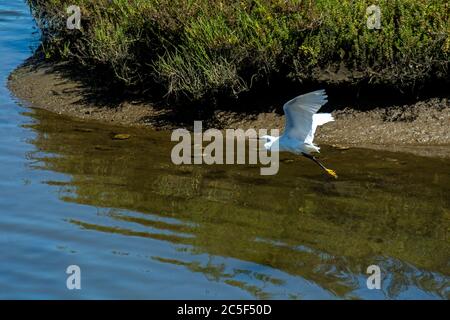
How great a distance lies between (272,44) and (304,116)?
181cm

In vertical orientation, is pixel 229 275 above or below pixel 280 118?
below

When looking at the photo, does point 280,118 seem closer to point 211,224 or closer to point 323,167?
point 323,167

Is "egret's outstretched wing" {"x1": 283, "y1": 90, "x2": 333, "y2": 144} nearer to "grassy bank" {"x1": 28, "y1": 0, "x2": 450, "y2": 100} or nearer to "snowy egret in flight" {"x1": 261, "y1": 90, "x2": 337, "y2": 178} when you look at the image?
"snowy egret in flight" {"x1": 261, "y1": 90, "x2": 337, "y2": 178}

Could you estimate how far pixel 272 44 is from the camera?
10.2 meters

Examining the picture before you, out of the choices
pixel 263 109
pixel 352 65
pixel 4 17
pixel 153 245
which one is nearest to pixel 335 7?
pixel 352 65

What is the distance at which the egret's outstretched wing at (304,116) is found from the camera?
8.19 m

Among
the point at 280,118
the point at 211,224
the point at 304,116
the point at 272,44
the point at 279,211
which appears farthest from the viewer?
the point at 280,118

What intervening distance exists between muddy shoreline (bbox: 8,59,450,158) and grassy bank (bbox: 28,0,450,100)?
0.32 metres

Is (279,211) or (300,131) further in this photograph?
(300,131)

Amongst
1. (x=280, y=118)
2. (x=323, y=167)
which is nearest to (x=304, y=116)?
(x=323, y=167)

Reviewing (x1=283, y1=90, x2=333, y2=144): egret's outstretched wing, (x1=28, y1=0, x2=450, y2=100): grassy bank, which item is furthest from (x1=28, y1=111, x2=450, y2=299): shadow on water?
(x1=28, y1=0, x2=450, y2=100): grassy bank

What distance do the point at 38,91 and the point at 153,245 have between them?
5.38 metres
